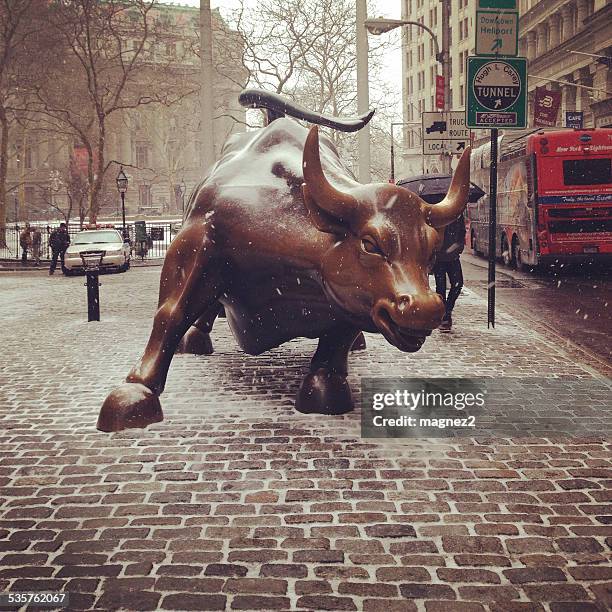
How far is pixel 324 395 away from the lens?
20.5 feet

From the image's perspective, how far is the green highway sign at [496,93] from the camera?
10875 mm

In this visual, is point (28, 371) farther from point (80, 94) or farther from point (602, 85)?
point (602, 85)

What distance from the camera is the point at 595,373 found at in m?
7.91

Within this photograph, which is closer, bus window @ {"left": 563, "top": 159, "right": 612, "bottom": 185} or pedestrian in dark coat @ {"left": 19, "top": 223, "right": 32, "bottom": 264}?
bus window @ {"left": 563, "top": 159, "right": 612, "bottom": 185}

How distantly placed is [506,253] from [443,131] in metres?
7.16

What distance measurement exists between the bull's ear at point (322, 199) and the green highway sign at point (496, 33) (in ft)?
23.0

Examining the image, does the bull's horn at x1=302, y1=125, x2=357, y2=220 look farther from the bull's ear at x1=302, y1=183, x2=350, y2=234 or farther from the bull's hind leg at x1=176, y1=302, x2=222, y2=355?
the bull's hind leg at x1=176, y1=302, x2=222, y2=355

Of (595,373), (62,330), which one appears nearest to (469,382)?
(595,373)

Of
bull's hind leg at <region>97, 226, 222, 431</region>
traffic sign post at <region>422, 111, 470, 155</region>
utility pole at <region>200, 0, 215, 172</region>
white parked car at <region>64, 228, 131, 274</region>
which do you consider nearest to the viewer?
bull's hind leg at <region>97, 226, 222, 431</region>

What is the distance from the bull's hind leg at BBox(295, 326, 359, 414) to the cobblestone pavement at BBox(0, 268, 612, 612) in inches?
6.1

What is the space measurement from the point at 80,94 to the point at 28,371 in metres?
34.1

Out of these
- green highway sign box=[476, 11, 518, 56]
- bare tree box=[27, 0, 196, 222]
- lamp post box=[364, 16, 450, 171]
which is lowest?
green highway sign box=[476, 11, 518, 56]

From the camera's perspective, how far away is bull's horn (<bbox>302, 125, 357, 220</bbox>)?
4.93 meters

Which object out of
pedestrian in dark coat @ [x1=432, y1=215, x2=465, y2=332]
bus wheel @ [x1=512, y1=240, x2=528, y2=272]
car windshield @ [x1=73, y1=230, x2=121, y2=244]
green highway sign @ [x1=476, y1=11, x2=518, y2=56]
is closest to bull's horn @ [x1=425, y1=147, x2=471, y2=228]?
pedestrian in dark coat @ [x1=432, y1=215, x2=465, y2=332]
